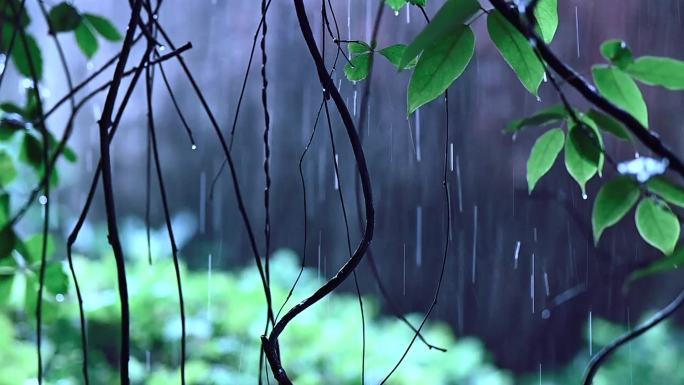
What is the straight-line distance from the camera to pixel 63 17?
67 cm

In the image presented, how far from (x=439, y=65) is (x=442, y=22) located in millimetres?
28

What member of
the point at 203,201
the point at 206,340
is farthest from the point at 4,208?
the point at 203,201

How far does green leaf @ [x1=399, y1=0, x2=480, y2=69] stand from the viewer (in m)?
0.32

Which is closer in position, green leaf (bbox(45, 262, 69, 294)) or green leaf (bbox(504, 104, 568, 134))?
green leaf (bbox(504, 104, 568, 134))

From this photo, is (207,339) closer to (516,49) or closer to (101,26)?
(101,26)

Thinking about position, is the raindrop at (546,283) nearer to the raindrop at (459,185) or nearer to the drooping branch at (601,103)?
the raindrop at (459,185)

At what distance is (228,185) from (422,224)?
0.93 metres

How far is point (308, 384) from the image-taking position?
148 centimetres

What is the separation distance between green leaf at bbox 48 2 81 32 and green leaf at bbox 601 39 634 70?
47 centimetres

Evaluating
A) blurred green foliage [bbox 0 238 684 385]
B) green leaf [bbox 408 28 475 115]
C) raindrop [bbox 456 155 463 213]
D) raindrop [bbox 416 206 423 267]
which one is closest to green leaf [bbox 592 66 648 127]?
green leaf [bbox 408 28 475 115]

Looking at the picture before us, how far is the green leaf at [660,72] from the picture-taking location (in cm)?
42

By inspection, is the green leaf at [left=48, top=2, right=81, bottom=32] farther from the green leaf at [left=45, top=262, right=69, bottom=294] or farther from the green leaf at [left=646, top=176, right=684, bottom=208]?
the green leaf at [left=646, top=176, right=684, bottom=208]

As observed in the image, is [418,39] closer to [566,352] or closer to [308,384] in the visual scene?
[308,384]

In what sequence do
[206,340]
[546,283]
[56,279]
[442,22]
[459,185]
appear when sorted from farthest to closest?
[459,185] < [546,283] < [206,340] < [56,279] < [442,22]
